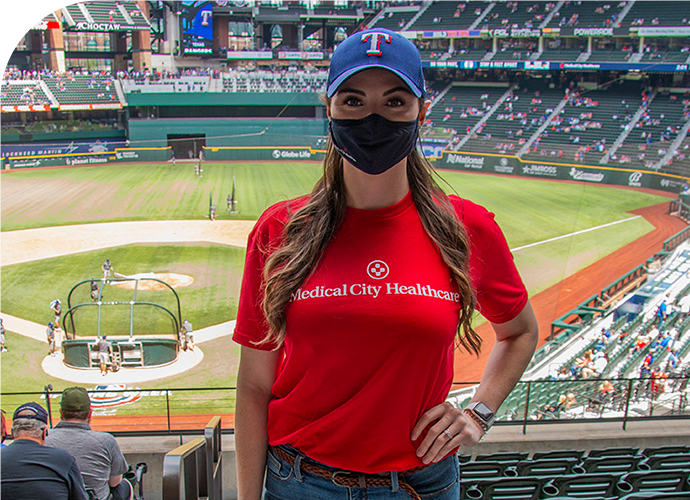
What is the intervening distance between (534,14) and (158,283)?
1188 inches

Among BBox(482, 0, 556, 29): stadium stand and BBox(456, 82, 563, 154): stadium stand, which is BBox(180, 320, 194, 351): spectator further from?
BBox(482, 0, 556, 29): stadium stand

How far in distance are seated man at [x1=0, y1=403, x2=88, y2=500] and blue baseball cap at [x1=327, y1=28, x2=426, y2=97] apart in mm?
1921

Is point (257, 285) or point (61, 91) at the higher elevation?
point (257, 285)

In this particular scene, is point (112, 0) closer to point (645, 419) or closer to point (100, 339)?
point (100, 339)

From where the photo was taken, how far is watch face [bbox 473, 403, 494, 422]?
171 centimetres

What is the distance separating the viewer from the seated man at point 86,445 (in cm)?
348

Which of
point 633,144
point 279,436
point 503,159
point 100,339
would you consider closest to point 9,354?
point 100,339

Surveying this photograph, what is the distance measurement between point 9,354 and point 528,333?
1422cm

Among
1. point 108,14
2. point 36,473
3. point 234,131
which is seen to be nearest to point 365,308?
point 36,473

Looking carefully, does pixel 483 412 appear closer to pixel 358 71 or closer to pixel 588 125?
pixel 358 71

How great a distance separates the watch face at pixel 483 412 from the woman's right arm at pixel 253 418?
1.81 ft

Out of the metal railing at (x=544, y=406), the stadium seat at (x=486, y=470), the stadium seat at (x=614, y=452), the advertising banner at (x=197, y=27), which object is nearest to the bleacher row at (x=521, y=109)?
the advertising banner at (x=197, y=27)

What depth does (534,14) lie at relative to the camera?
38.5 m

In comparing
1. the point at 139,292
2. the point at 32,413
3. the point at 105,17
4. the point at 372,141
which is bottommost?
the point at 139,292
